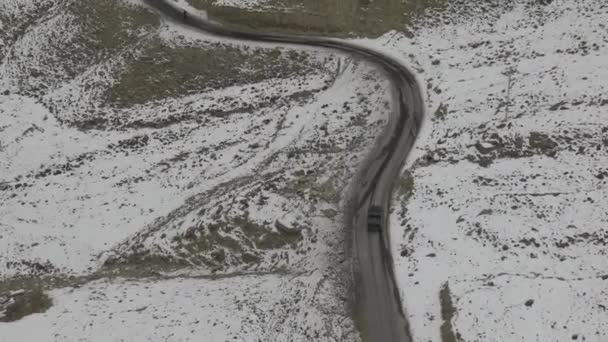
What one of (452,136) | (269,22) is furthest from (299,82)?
(452,136)

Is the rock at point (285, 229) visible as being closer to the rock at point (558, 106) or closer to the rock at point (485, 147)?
the rock at point (485, 147)

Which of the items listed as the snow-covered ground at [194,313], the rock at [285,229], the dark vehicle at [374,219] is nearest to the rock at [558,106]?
the dark vehicle at [374,219]

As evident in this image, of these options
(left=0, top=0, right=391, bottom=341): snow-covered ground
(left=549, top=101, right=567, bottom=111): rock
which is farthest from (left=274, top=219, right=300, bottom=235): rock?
(left=549, top=101, right=567, bottom=111): rock

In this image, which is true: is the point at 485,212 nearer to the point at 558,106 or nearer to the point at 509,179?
the point at 509,179

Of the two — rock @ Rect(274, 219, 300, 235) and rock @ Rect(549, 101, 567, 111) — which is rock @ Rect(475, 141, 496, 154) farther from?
rock @ Rect(274, 219, 300, 235)

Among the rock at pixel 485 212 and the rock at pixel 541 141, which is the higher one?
the rock at pixel 541 141

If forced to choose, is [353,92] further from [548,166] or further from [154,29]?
[154,29]
